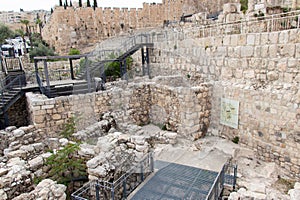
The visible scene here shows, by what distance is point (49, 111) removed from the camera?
9.02 meters

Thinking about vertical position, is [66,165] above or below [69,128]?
below

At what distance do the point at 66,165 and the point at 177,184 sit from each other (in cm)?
308

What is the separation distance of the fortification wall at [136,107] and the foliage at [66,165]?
9.07 ft

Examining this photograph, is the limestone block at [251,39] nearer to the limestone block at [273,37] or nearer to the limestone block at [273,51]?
the limestone block at [273,37]

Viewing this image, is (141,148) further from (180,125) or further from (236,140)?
(236,140)

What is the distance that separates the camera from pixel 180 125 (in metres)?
9.34

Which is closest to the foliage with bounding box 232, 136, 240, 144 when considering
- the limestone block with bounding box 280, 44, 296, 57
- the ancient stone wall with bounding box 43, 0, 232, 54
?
the limestone block with bounding box 280, 44, 296, 57

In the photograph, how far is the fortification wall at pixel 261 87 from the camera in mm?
7168

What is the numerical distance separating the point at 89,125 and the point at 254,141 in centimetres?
640

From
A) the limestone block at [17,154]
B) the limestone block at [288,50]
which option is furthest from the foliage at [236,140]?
the limestone block at [17,154]

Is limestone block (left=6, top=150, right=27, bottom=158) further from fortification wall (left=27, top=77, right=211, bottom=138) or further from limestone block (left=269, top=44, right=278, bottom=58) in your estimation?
limestone block (left=269, top=44, right=278, bottom=58)

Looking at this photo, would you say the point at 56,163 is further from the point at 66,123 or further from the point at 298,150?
the point at 298,150

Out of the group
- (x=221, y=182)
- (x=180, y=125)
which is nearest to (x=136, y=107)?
(x=180, y=125)

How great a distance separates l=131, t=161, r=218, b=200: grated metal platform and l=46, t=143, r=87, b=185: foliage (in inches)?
78.8
